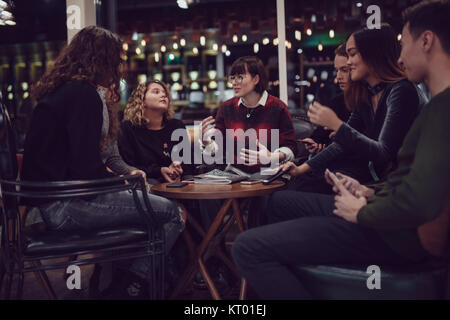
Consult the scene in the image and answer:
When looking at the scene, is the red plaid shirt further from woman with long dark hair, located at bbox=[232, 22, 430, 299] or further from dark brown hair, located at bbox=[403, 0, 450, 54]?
dark brown hair, located at bbox=[403, 0, 450, 54]

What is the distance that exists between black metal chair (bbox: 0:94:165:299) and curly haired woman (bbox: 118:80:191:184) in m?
1.09

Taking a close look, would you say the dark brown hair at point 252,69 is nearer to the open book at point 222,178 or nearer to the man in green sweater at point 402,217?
the open book at point 222,178

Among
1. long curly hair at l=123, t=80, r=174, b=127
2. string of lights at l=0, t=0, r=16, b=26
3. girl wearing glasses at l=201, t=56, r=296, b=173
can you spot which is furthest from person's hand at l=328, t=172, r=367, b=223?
string of lights at l=0, t=0, r=16, b=26

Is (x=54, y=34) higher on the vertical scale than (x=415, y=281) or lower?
higher

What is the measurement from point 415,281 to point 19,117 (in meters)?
9.68

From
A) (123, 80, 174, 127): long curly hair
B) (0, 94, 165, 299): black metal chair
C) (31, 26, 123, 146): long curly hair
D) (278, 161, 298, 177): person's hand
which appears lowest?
(0, 94, 165, 299): black metal chair

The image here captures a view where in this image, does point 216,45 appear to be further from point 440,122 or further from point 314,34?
point 440,122

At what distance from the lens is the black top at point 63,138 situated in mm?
1870

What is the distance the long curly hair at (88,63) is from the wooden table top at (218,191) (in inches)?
24.3

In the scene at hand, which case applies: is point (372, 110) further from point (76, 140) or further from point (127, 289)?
point (127, 289)

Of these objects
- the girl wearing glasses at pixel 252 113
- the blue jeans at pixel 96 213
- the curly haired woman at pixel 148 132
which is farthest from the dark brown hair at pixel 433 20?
the curly haired woman at pixel 148 132

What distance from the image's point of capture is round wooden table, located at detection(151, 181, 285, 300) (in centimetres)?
204

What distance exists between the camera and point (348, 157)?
2.37m

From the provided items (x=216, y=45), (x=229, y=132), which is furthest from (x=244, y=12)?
(x=229, y=132)
